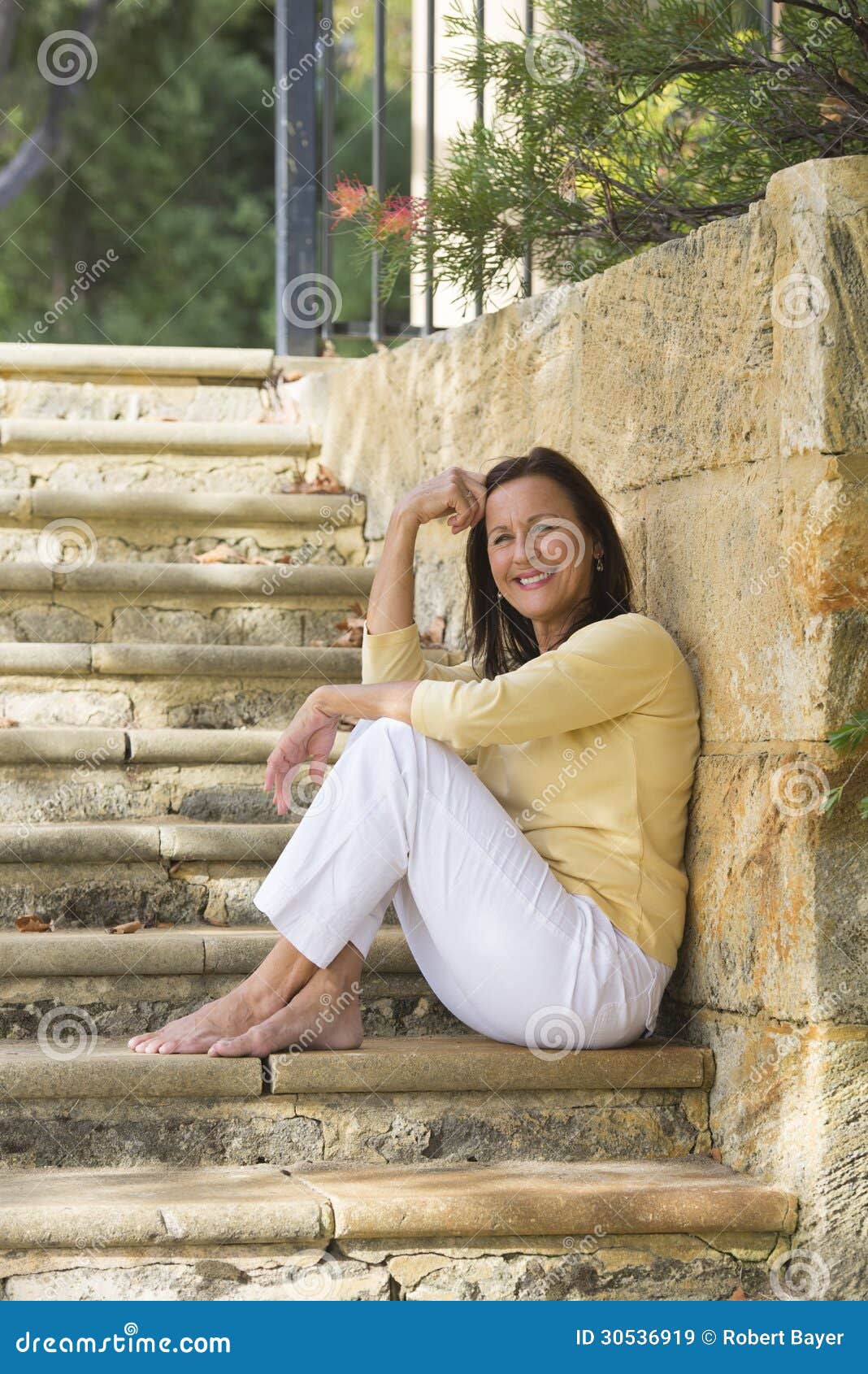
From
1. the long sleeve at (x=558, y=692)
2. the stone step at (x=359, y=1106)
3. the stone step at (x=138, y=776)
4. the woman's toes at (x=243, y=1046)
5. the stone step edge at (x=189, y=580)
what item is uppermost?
the stone step edge at (x=189, y=580)

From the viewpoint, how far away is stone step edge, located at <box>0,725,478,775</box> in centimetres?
320

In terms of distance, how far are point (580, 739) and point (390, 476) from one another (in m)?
1.75

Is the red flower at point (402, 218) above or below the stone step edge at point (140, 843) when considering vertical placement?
above

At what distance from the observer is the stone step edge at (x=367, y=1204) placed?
6.85 ft

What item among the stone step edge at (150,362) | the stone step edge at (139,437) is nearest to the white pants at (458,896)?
the stone step edge at (139,437)

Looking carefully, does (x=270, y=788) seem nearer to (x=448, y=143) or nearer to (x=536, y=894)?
(x=536, y=894)

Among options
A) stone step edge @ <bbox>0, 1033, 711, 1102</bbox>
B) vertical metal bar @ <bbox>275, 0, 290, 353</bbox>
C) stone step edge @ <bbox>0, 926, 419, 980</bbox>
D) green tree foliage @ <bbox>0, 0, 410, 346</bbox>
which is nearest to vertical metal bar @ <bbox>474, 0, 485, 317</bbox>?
vertical metal bar @ <bbox>275, 0, 290, 353</bbox>

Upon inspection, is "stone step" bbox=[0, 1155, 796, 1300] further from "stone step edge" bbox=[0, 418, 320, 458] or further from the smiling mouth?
"stone step edge" bbox=[0, 418, 320, 458]

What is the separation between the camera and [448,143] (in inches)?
134

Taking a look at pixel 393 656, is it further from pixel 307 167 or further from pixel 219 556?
pixel 307 167

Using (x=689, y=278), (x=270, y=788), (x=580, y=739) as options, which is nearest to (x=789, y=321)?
(x=689, y=278)

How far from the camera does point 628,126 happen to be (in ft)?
10.3

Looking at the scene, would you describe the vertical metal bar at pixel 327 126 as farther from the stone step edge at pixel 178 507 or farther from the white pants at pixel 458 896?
the white pants at pixel 458 896

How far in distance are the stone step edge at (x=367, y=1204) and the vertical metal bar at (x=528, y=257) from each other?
1.94 metres
